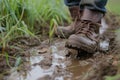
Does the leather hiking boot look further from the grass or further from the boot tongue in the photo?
the grass

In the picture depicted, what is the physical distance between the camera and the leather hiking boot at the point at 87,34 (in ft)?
6.51

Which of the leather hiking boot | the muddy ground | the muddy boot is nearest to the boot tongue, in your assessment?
the leather hiking boot

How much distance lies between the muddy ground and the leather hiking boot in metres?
0.07

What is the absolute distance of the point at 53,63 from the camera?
1.97m

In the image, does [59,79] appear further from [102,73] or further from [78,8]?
[78,8]

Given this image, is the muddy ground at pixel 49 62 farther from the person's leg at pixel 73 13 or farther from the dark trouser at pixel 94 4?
the dark trouser at pixel 94 4

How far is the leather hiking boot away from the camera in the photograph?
1983mm

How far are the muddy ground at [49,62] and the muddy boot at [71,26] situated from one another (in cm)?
9

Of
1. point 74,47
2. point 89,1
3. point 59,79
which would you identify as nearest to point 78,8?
point 89,1

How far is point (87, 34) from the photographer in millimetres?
2080

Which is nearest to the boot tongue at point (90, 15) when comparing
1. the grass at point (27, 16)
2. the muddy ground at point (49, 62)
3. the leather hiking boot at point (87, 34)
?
the leather hiking boot at point (87, 34)

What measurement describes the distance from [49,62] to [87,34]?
31 centimetres

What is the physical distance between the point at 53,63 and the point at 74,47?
0.53ft

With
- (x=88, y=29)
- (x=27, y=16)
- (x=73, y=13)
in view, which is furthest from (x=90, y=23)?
(x=27, y=16)
